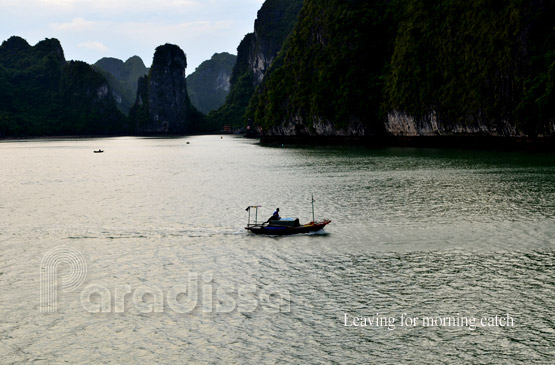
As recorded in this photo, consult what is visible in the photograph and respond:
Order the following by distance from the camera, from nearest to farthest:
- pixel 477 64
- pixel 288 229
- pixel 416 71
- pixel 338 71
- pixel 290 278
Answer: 1. pixel 290 278
2. pixel 288 229
3. pixel 477 64
4. pixel 416 71
5. pixel 338 71

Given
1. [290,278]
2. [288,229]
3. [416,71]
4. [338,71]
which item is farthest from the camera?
[338,71]

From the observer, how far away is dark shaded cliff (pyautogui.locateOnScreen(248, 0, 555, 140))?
84.5 metres

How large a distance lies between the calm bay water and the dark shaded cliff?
1963 inches

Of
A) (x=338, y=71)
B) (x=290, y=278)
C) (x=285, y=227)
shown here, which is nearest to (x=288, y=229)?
(x=285, y=227)

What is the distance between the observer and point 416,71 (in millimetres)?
A: 108938

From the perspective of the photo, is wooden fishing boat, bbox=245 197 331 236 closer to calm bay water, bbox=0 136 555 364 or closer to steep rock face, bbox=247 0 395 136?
calm bay water, bbox=0 136 555 364

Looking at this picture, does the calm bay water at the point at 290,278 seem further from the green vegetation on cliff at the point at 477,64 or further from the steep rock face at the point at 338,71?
the steep rock face at the point at 338,71

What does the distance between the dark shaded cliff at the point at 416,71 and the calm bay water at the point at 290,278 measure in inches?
1963

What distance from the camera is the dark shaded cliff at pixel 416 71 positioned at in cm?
8450

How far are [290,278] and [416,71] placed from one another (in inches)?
3875

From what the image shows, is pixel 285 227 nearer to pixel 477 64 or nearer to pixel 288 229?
pixel 288 229

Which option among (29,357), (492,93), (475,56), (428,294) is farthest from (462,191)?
(475,56)

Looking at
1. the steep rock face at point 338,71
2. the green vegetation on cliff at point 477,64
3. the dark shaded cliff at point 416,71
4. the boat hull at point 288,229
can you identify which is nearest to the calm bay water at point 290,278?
the boat hull at point 288,229

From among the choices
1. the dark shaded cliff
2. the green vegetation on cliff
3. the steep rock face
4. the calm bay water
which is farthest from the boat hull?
the steep rock face
